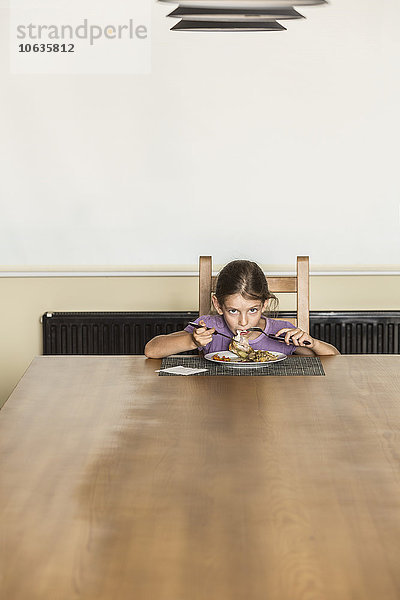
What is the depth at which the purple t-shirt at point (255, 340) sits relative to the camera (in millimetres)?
2586

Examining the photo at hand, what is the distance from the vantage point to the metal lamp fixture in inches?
133

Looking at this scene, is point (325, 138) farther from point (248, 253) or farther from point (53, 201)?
point (53, 201)

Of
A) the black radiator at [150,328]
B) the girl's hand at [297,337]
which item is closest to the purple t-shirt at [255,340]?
the girl's hand at [297,337]

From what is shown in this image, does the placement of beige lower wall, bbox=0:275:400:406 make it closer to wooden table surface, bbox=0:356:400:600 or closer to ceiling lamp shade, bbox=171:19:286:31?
ceiling lamp shade, bbox=171:19:286:31

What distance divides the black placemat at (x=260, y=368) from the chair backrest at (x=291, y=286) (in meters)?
0.35

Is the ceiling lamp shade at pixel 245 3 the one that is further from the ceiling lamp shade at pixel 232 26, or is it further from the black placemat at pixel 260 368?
the black placemat at pixel 260 368

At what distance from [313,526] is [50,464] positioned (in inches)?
20.7

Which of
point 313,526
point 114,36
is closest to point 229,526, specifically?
point 313,526

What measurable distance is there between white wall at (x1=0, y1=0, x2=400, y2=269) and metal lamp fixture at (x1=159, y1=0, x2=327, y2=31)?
0.13 ft

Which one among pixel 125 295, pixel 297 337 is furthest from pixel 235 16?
pixel 297 337

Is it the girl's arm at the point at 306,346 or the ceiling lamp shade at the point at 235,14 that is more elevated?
the ceiling lamp shade at the point at 235,14

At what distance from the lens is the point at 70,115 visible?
11.2 ft

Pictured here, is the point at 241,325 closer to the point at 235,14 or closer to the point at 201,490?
the point at 201,490

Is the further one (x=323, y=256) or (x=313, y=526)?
(x=323, y=256)
